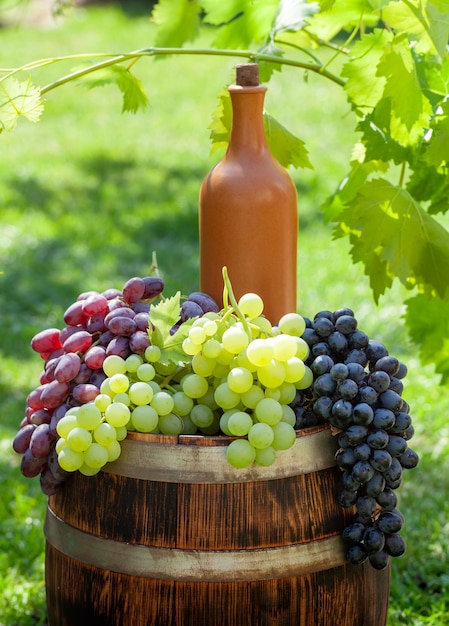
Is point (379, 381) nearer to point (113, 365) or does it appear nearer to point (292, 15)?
point (113, 365)

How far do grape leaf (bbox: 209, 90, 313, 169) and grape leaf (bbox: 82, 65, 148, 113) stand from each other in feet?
0.60

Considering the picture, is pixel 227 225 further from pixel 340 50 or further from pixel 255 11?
pixel 255 11

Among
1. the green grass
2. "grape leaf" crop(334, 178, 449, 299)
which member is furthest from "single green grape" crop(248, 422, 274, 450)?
the green grass

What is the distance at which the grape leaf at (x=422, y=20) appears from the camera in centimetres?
183

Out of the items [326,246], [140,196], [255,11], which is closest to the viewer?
[255,11]

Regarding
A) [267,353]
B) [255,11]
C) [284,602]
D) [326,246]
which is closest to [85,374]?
[267,353]

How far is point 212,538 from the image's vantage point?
161 centimetres

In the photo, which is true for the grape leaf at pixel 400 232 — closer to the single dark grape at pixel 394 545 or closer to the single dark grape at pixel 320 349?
the single dark grape at pixel 320 349

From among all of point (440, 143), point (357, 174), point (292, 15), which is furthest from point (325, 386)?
point (292, 15)

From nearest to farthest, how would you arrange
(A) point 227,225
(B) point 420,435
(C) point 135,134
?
(A) point 227,225 → (B) point 420,435 → (C) point 135,134

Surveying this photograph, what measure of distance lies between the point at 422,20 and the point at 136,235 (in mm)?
4004

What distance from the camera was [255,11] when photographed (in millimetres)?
2428

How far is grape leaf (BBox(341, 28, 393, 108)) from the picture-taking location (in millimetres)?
1966

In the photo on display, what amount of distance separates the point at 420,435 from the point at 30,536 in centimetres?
154
